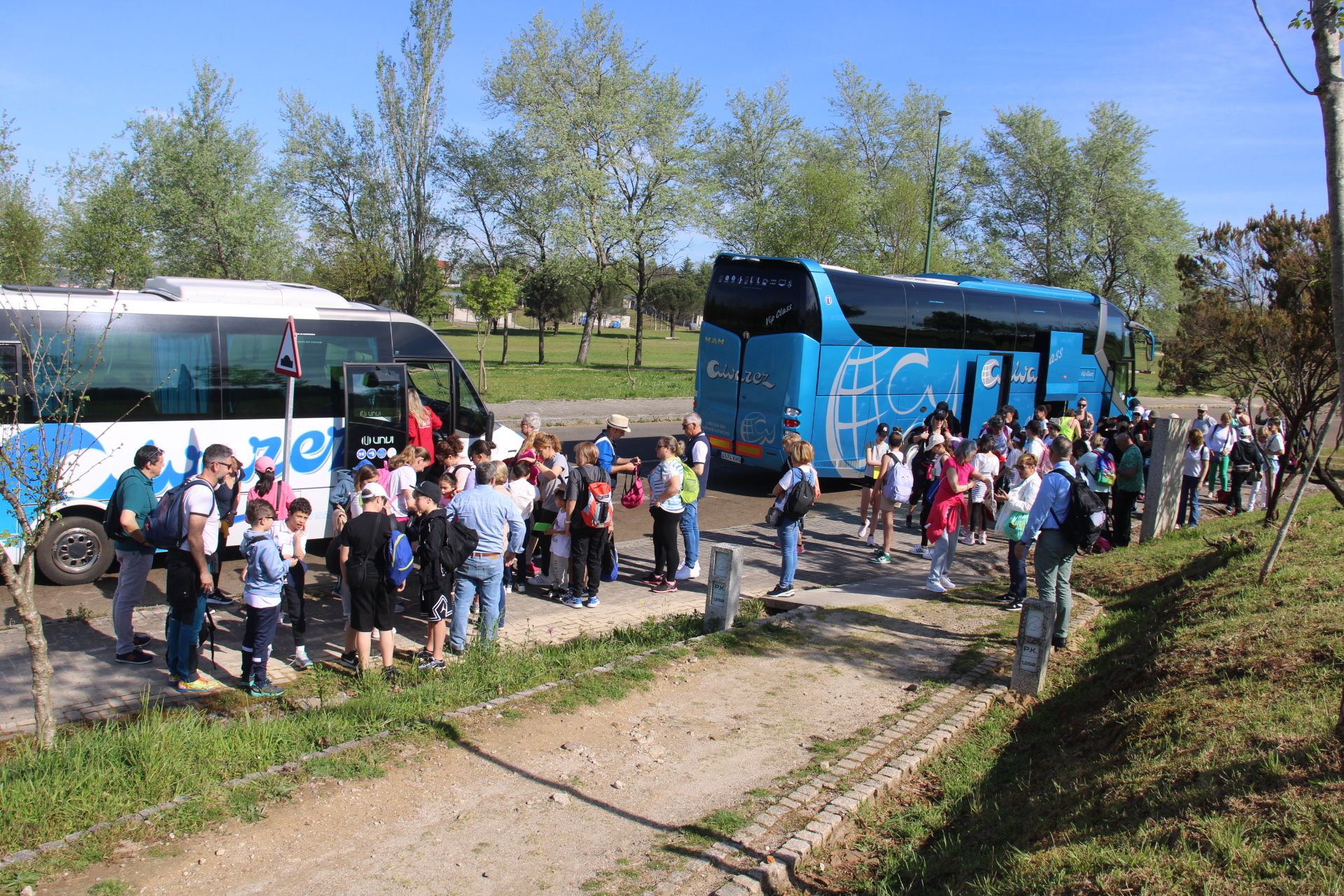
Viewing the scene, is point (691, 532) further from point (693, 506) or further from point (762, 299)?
point (762, 299)

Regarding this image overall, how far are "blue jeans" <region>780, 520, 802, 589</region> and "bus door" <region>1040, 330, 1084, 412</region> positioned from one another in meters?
12.3

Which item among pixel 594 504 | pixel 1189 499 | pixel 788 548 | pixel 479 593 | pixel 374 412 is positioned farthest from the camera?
pixel 1189 499

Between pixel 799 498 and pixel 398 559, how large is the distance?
4.24m

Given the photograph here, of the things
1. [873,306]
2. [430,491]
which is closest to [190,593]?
[430,491]

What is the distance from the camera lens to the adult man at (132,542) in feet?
22.1

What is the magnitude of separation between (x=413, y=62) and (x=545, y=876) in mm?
35965

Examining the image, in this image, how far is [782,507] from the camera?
9469 mm

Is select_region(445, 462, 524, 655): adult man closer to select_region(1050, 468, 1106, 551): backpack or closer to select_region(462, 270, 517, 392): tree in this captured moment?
select_region(1050, 468, 1106, 551): backpack

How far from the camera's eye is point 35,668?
5.12 metres

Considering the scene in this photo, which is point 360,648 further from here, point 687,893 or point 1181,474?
point 1181,474

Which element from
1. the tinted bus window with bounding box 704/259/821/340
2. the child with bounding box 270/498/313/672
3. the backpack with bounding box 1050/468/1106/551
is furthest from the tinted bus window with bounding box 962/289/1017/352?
the child with bounding box 270/498/313/672

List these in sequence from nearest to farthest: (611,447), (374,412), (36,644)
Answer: (36,644)
(611,447)
(374,412)

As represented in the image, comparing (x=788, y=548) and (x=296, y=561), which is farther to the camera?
(x=788, y=548)

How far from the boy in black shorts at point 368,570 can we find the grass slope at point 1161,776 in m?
3.78
